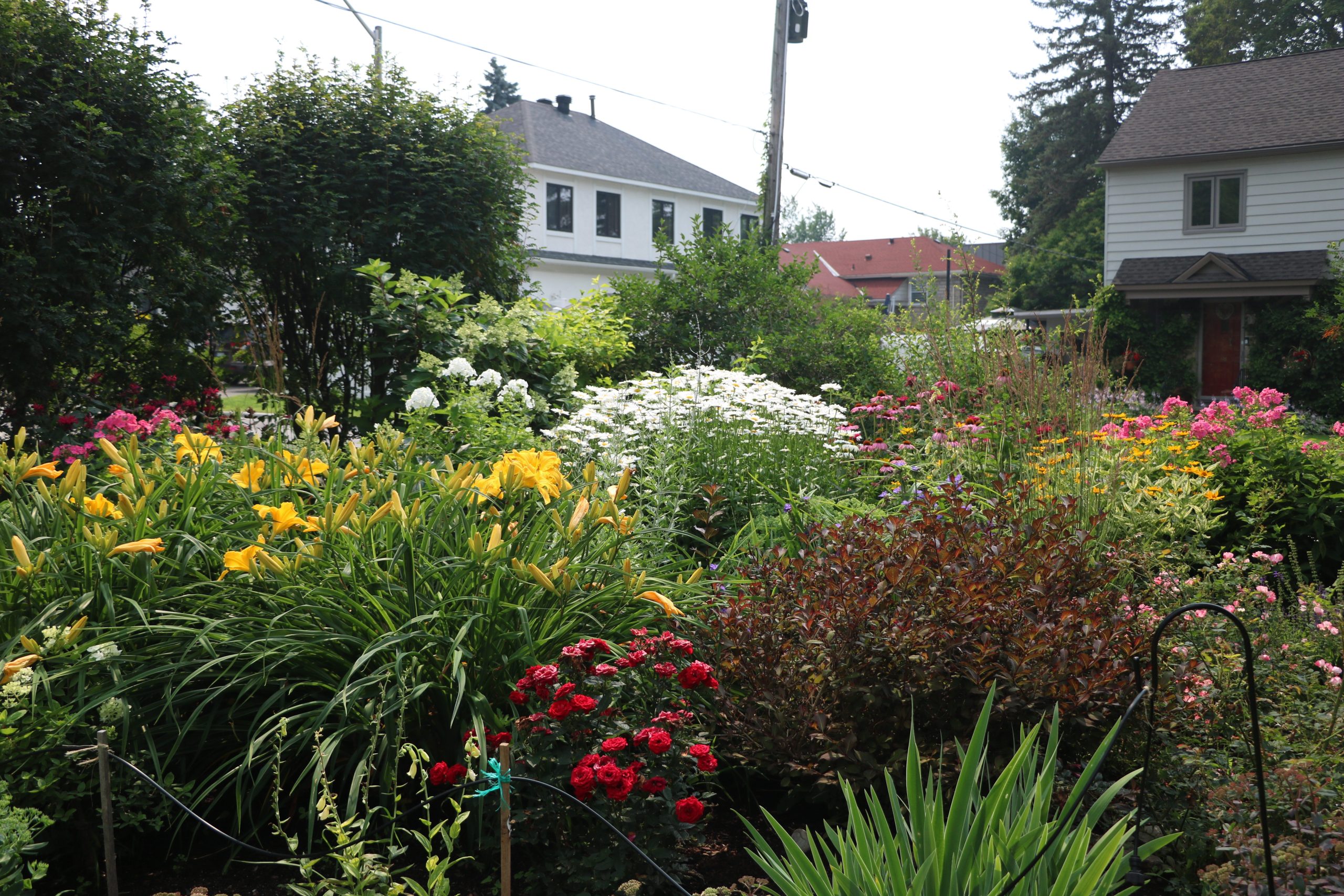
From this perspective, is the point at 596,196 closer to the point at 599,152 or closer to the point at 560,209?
the point at 560,209

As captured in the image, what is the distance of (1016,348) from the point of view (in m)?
5.89

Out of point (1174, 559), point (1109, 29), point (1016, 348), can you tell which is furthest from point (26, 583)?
point (1109, 29)

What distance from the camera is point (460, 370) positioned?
662 cm

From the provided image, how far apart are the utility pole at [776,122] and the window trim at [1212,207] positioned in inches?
443

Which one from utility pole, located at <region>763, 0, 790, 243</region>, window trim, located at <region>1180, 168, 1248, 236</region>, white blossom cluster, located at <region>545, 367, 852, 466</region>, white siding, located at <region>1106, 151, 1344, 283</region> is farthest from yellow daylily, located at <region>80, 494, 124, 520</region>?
window trim, located at <region>1180, 168, 1248, 236</region>

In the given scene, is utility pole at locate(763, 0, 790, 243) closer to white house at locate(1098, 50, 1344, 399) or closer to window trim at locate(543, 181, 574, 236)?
white house at locate(1098, 50, 1344, 399)

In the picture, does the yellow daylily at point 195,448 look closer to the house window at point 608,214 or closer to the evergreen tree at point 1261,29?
the house window at point 608,214

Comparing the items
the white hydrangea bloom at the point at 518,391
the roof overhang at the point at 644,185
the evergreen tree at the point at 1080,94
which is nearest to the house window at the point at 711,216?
the roof overhang at the point at 644,185

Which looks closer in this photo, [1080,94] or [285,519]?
[285,519]

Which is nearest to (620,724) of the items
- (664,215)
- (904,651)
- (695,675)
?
(695,675)

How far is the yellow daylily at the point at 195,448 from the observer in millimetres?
3633

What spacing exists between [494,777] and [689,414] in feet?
13.9

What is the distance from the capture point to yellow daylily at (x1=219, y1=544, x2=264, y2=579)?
2.66 meters

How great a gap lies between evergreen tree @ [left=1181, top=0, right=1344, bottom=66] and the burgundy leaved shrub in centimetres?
3615
